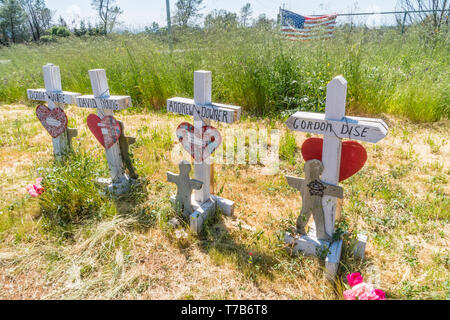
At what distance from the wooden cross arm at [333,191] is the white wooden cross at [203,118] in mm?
768

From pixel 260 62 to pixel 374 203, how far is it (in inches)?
117

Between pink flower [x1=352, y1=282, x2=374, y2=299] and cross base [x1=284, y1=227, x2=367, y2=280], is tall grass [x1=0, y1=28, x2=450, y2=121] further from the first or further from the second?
pink flower [x1=352, y1=282, x2=374, y2=299]

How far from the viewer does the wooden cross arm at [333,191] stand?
1894 mm

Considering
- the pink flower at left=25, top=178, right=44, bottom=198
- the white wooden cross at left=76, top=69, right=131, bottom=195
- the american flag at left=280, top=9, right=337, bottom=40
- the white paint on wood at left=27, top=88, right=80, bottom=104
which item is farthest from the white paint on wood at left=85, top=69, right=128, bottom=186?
the american flag at left=280, top=9, right=337, bottom=40

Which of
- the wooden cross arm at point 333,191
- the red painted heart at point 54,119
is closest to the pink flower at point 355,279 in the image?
the wooden cross arm at point 333,191

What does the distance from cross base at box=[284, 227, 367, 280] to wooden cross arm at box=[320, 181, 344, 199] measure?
349 mm

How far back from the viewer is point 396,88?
467 cm

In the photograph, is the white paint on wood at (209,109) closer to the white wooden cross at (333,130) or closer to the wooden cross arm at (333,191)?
the white wooden cross at (333,130)

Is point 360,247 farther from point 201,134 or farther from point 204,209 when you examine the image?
point 201,134

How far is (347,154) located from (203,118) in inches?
42.0

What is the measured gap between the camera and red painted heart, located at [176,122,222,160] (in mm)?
2301

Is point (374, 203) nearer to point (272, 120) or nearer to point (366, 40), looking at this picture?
point (272, 120)

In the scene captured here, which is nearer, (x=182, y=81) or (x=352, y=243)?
(x=352, y=243)

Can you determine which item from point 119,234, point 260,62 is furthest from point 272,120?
point 119,234
